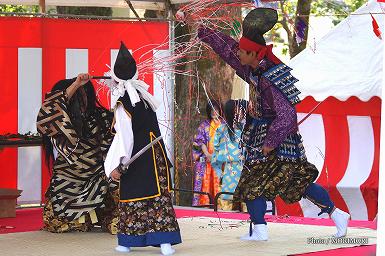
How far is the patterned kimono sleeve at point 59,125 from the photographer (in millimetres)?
7363

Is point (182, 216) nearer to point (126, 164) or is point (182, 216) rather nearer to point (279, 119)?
point (279, 119)

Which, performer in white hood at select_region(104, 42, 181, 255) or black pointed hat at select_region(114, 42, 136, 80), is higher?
black pointed hat at select_region(114, 42, 136, 80)

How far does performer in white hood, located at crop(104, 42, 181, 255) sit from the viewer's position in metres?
6.41

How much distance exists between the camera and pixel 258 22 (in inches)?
271

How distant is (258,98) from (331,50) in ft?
11.6

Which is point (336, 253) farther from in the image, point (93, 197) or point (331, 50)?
point (331, 50)

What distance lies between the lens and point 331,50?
10320mm

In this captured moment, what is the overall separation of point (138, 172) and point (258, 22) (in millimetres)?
1413

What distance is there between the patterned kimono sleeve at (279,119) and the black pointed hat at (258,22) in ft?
1.31

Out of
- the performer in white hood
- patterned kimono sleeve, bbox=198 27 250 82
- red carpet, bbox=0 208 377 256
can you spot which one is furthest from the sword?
red carpet, bbox=0 208 377 256

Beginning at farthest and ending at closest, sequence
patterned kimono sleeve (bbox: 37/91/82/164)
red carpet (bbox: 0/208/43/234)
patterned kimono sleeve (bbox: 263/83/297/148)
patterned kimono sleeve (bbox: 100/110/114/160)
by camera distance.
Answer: red carpet (bbox: 0/208/43/234) < patterned kimono sleeve (bbox: 100/110/114/160) < patterned kimono sleeve (bbox: 37/91/82/164) < patterned kimono sleeve (bbox: 263/83/297/148)

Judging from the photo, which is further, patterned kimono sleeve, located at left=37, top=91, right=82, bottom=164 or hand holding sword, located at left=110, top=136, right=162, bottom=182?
patterned kimono sleeve, located at left=37, top=91, right=82, bottom=164

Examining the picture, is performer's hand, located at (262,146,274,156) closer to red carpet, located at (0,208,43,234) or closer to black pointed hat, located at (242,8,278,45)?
black pointed hat, located at (242,8,278,45)

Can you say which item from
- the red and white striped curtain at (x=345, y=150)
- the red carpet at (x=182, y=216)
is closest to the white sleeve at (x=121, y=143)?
the red carpet at (x=182, y=216)
